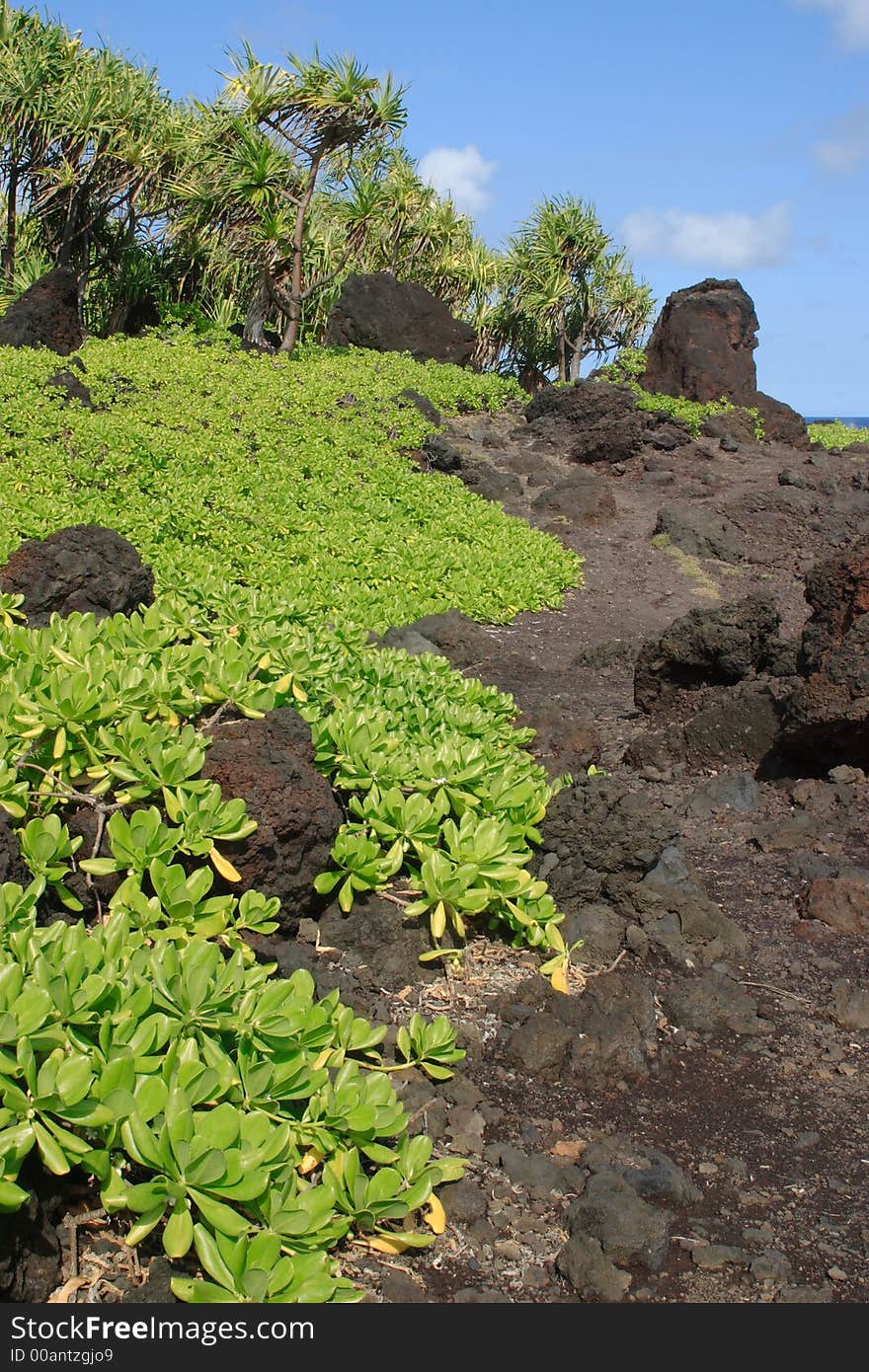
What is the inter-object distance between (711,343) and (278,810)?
1777cm

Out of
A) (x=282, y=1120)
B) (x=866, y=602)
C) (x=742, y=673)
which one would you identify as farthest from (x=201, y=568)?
(x=282, y=1120)

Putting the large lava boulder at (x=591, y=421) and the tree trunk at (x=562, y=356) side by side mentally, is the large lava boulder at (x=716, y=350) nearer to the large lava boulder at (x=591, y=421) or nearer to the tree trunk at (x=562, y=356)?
the large lava boulder at (x=591, y=421)

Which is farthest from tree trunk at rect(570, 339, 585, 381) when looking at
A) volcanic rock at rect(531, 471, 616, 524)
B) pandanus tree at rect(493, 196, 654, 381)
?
volcanic rock at rect(531, 471, 616, 524)

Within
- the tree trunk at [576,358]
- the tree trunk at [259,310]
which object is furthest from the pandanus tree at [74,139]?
the tree trunk at [576,358]

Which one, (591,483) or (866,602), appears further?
(591,483)

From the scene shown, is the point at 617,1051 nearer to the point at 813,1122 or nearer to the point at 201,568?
the point at 813,1122

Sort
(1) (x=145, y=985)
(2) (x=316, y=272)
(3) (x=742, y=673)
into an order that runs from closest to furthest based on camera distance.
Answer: (1) (x=145, y=985) → (3) (x=742, y=673) → (2) (x=316, y=272)

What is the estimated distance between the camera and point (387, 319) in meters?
21.9

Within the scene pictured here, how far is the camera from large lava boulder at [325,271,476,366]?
2194cm

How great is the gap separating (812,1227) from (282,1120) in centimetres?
138

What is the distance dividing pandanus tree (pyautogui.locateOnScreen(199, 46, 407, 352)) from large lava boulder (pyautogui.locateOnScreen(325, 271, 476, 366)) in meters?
0.79

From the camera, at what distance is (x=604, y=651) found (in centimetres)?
922

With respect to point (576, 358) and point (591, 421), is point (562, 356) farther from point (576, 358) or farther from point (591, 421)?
point (591, 421)

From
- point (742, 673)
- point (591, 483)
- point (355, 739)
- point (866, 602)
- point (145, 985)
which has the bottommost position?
point (145, 985)
